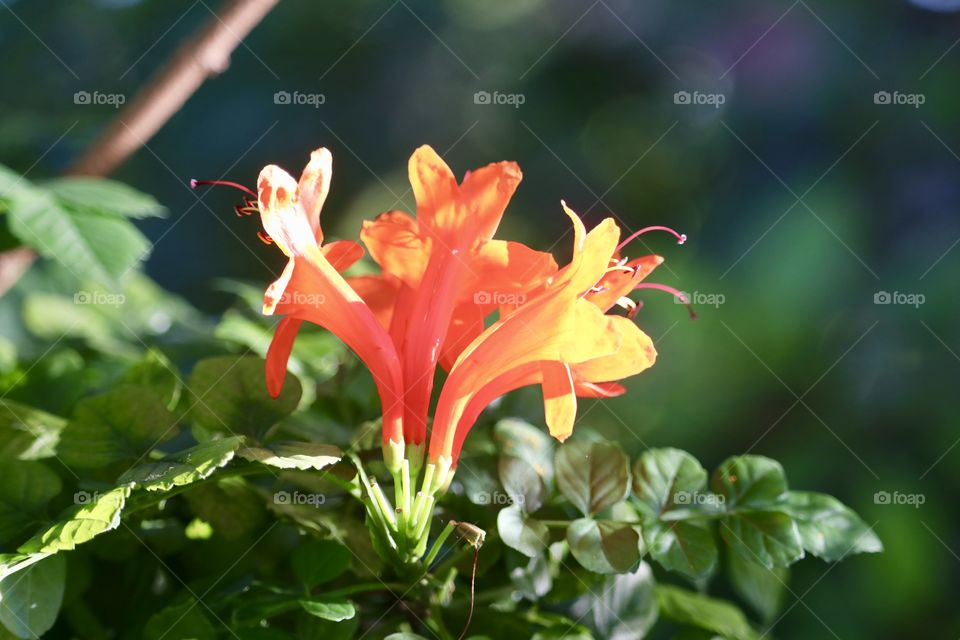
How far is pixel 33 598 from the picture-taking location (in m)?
0.46

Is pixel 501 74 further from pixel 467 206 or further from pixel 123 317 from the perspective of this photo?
pixel 467 206

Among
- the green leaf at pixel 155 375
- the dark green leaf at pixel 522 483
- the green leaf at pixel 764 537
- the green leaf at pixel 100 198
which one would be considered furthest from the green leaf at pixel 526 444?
the green leaf at pixel 100 198

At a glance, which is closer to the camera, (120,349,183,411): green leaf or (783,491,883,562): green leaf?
(783,491,883,562): green leaf

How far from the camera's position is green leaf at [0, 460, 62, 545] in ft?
1.66

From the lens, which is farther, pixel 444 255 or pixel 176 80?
pixel 176 80

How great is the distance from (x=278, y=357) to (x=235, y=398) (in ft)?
0.14

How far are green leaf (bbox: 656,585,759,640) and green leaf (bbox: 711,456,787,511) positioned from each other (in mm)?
78

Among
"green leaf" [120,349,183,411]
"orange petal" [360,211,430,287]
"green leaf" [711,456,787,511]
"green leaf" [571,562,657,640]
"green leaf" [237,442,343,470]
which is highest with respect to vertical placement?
"orange petal" [360,211,430,287]

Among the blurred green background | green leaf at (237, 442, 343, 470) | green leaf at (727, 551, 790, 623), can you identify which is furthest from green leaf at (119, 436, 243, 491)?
the blurred green background

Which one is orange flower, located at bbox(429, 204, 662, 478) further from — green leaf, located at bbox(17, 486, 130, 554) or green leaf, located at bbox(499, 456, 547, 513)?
green leaf, located at bbox(17, 486, 130, 554)

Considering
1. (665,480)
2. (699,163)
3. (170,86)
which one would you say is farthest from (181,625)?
Answer: (699,163)

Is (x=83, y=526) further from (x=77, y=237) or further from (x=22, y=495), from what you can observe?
(x=77, y=237)

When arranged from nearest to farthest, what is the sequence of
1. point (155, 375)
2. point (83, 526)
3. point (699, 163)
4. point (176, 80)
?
point (83, 526)
point (155, 375)
point (176, 80)
point (699, 163)

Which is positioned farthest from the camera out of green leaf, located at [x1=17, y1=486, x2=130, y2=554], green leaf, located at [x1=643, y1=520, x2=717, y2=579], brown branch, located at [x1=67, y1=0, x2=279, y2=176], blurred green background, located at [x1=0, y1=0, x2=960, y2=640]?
blurred green background, located at [x1=0, y1=0, x2=960, y2=640]
